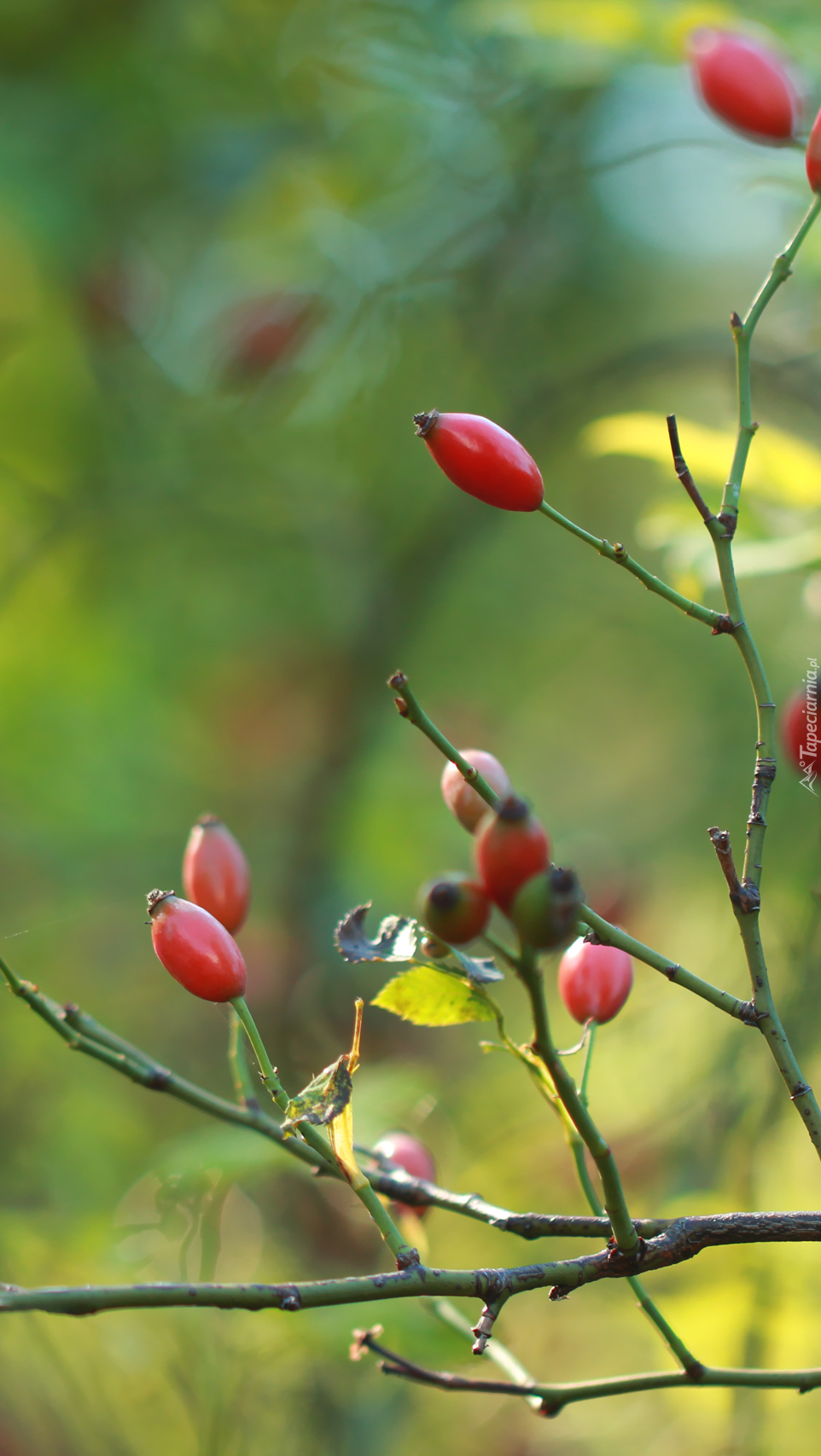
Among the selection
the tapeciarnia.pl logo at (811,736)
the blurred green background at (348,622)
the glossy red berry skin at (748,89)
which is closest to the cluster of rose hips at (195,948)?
the tapeciarnia.pl logo at (811,736)

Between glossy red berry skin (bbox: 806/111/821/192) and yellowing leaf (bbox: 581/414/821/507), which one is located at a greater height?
glossy red berry skin (bbox: 806/111/821/192)

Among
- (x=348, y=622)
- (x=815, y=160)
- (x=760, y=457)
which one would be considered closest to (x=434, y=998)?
(x=815, y=160)

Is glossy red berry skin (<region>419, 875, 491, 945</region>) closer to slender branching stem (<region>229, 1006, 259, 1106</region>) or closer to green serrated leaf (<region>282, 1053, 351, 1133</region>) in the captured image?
green serrated leaf (<region>282, 1053, 351, 1133</region>)

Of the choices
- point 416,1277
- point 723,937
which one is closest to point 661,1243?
point 416,1277

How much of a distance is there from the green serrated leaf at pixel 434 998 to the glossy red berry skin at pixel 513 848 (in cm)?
25

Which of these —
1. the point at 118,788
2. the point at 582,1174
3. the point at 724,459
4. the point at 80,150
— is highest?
the point at 80,150

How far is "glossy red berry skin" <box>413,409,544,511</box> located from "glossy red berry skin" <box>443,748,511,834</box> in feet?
0.60

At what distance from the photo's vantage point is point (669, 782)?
4379 mm

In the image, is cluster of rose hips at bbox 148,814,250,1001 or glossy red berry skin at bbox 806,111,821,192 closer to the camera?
cluster of rose hips at bbox 148,814,250,1001

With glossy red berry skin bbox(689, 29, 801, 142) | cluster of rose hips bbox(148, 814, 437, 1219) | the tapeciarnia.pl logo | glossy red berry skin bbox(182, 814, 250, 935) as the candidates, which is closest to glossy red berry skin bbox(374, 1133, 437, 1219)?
cluster of rose hips bbox(148, 814, 437, 1219)

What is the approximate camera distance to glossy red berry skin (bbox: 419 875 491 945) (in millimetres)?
501

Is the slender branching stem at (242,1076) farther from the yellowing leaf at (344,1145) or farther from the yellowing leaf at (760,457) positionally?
the yellowing leaf at (760,457)

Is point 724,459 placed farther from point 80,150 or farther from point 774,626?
point 80,150

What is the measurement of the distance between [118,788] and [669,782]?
89.5 inches
